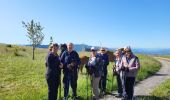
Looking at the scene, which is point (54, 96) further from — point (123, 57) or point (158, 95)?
point (158, 95)

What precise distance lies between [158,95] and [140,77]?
8.62 metres

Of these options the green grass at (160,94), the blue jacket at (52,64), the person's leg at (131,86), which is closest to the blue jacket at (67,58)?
the blue jacket at (52,64)

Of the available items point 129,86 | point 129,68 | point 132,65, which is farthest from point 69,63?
point 129,86

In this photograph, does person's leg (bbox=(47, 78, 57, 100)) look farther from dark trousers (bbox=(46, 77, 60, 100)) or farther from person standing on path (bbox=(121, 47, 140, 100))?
person standing on path (bbox=(121, 47, 140, 100))

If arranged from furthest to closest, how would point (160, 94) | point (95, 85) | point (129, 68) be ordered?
point (160, 94), point (95, 85), point (129, 68)

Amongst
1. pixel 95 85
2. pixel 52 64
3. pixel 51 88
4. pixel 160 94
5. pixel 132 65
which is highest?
pixel 52 64

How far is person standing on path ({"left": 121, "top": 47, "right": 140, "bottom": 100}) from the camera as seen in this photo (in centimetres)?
1659

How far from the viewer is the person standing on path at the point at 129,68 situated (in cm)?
1659

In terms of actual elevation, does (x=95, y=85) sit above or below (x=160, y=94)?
above

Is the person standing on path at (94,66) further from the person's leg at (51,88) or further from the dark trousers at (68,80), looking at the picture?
the person's leg at (51,88)

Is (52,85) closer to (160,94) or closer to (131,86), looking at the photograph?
(131,86)

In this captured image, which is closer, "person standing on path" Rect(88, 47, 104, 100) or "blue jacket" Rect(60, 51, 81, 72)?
"blue jacket" Rect(60, 51, 81, 72)

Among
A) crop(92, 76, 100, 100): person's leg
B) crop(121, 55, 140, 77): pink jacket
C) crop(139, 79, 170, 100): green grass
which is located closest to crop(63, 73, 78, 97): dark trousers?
crop(92, 76, 100, 100): person's leg

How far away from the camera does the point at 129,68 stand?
653 inches
